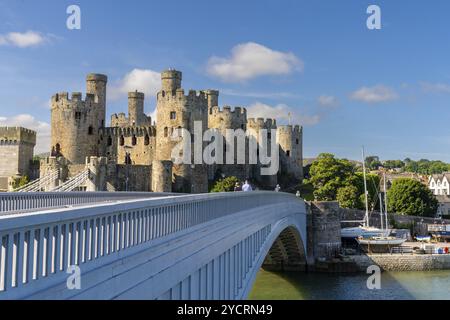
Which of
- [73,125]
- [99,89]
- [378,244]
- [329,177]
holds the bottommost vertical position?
[378,244]

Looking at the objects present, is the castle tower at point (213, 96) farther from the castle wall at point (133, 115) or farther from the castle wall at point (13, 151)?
the castle wall at point (13, 151)

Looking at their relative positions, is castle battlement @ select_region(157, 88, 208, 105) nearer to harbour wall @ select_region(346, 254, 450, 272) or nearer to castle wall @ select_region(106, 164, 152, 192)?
castle wall @ select_region(106, 164, 152, 192)

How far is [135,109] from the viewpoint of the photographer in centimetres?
6353

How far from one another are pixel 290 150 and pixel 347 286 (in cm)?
3406

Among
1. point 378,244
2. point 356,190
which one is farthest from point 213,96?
point 378,244

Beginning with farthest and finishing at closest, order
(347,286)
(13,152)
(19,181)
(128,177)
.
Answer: (13,152) → (19,181) → (128,177) → (347,286)

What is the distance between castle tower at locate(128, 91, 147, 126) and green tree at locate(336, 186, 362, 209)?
79.2 feet

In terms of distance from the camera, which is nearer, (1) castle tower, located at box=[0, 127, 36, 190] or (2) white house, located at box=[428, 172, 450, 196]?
(1) castle tower, located at box=[0, 127, 36, 190]

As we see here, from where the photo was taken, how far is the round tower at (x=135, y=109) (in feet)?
208

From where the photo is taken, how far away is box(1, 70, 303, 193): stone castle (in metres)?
47.8

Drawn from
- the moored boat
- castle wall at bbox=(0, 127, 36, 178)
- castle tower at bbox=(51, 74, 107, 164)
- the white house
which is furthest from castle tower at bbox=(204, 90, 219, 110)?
the white house

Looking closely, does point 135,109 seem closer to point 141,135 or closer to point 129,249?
point 141,135

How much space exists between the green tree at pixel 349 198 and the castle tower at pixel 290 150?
9668 mm
